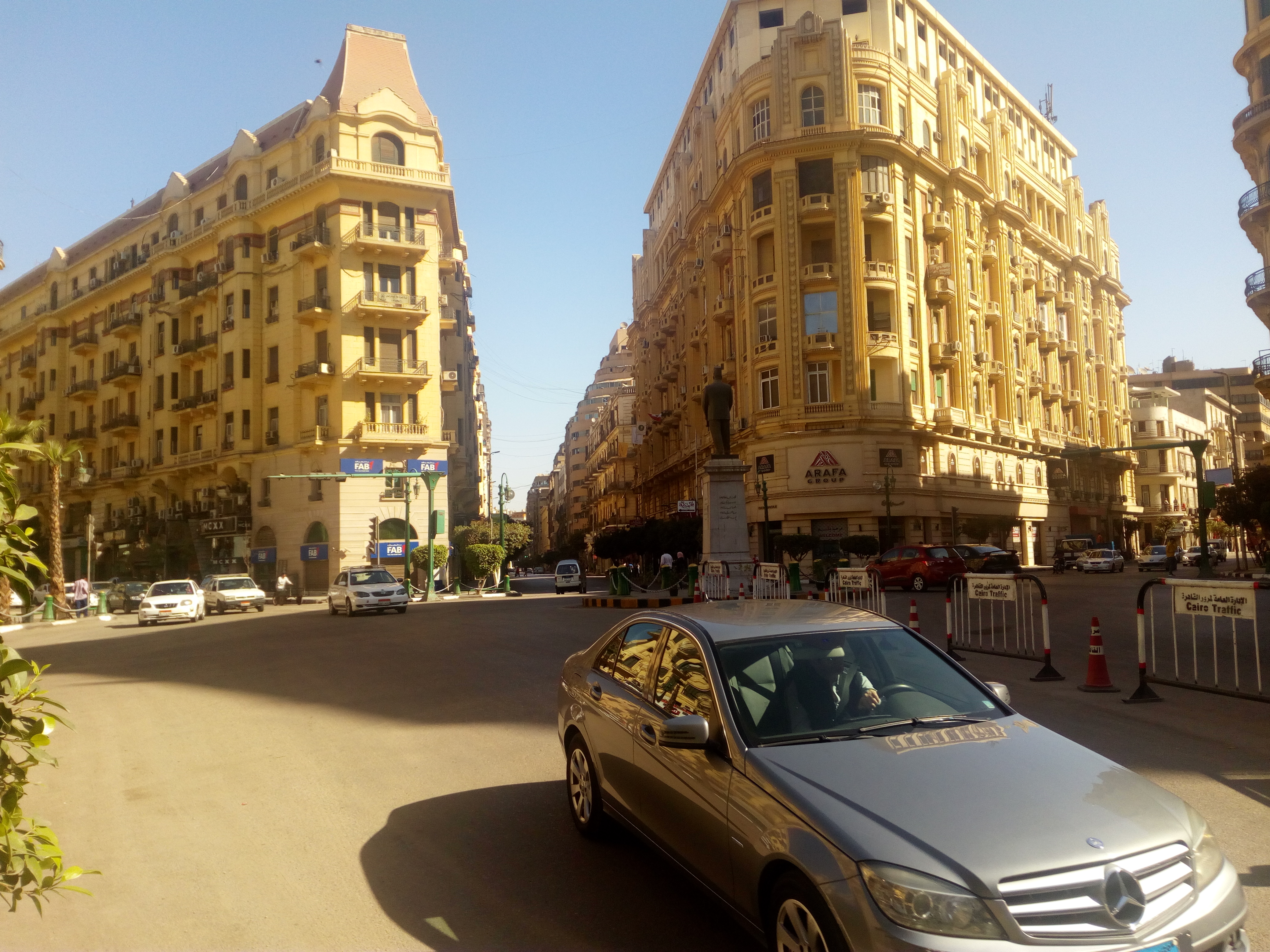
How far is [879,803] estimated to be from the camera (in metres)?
3.07

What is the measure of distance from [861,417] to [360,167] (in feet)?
90.0

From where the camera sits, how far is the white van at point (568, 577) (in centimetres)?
4622

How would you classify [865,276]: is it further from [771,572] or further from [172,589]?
[172,589]

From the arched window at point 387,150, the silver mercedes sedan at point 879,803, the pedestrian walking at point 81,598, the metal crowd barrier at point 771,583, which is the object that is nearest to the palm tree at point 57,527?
the pedestrian walking at point 81,598

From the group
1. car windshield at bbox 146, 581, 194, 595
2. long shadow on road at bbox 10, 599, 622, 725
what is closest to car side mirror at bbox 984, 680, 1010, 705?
long shadow on road at bbox 10, 599, 622, 725

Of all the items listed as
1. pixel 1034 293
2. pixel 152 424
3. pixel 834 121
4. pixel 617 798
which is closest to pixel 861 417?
pixel 834 121

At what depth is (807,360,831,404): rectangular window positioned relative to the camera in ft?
137

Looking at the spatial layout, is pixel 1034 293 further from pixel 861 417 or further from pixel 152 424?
pixel 152 424

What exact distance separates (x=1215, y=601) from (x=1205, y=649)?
18.5ft

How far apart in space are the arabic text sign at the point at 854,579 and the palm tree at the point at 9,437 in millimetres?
12375

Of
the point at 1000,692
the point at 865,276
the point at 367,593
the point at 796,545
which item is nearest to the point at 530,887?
the point at 1000,692

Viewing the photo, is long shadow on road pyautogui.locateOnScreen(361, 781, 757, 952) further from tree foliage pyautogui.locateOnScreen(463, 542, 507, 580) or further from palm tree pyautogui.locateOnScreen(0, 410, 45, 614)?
tree foliage pyautogui.locateOnScreen(463, 542, 507, 580)

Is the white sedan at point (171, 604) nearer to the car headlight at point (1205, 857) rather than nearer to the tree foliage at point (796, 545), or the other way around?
the tree foliage at point (796, 545)

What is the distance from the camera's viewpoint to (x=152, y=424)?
5631 cm
